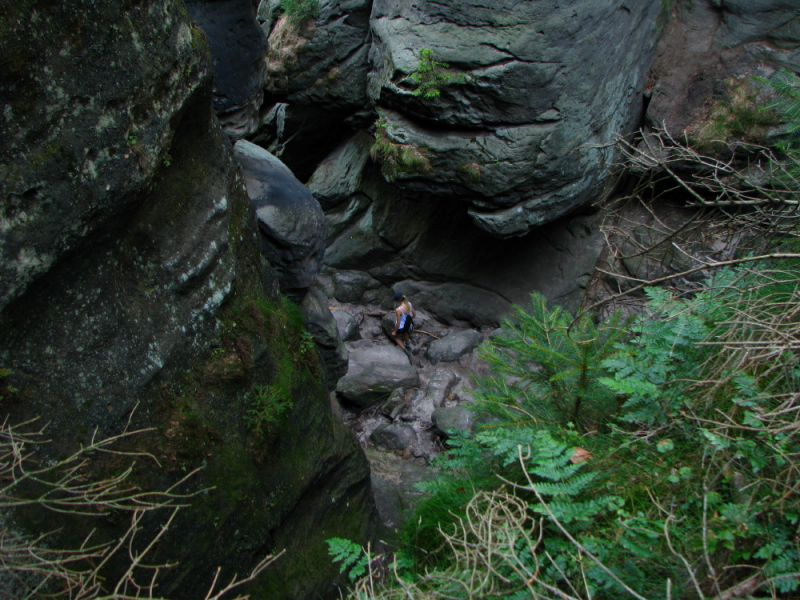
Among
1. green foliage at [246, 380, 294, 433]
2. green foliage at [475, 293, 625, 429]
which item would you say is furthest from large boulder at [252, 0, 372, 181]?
green foliage at [475, 293, 625, 429]

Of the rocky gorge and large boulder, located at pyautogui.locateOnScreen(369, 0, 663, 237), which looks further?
large boulder, located at pyautogui.locateOnScreen(369, 0, 663, 237)

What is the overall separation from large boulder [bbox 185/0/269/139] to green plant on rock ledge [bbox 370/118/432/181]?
8.53 ft

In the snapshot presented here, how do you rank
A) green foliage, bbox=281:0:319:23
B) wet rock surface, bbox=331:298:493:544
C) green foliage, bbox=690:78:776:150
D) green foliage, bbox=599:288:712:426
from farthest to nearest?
green foliage, bbox=281:0:319:23 < green foliage, bbox=690:78:776:150 < wet rock surface, bbox=331:298:493:544 < green foliage, bbox=599:288:712:426

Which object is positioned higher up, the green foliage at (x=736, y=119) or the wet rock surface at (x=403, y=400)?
the green foliage at (x=736, y=119)

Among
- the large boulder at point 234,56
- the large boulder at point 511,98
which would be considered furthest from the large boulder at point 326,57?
the large boulder at point 234,56

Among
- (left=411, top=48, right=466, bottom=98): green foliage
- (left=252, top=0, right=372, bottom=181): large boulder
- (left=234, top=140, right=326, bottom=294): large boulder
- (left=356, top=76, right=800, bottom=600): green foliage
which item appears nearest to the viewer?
(left=356, top=76, right=800, bottom=600): green foliage

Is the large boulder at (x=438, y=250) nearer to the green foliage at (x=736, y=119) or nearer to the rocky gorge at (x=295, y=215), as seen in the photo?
the rocky gorge at (x=295, y=215)

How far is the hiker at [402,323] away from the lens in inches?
345

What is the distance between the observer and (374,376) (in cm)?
789

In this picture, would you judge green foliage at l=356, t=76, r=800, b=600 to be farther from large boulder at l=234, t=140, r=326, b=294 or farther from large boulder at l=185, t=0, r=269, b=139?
large boulder at l=185, t=0, r=269, b=139

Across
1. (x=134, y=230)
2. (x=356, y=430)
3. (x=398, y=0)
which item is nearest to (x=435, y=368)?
(x=356, y=430)

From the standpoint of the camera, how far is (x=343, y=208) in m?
10.3

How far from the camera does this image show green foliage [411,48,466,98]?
6926mm

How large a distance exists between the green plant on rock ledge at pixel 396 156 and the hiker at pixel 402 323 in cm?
210
